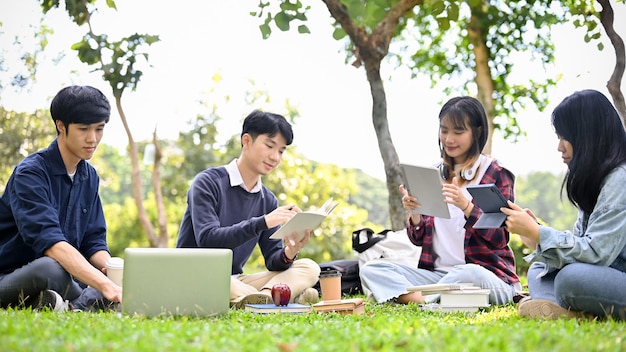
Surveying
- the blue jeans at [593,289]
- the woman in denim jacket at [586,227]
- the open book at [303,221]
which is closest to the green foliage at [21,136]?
the open book at [303,221]

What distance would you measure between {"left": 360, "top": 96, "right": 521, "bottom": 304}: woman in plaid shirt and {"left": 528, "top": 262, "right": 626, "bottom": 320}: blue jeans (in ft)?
3.10

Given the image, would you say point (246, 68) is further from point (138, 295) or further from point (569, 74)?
point (138, 295)

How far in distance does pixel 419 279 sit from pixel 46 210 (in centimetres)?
224

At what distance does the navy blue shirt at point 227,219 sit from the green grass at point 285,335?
1.09 m

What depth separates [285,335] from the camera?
2568 mm

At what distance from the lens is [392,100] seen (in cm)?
1212

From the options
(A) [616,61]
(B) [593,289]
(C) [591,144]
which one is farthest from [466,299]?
(A) [616,61]

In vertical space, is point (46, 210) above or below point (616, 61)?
below

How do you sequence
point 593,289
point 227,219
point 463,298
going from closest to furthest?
point 593,289 → point 463,298 → point 227,219

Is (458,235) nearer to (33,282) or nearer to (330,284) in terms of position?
(330,284)

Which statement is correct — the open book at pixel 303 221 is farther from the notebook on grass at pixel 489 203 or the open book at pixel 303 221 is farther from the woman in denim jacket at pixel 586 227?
the woman in denim jacket at pixel 586 227

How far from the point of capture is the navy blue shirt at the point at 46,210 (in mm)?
3635

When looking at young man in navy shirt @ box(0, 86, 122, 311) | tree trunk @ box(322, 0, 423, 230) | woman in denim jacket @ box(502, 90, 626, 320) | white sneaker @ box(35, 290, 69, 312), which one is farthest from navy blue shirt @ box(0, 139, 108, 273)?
tree trunk @ box(322, 0, 423, 230)

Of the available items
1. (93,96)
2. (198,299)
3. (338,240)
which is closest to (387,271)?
(198,299)
